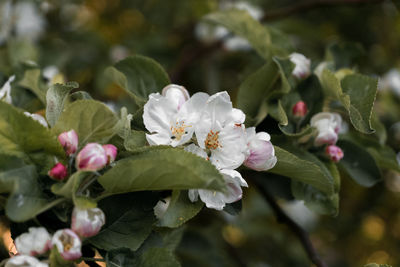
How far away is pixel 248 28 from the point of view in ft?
4.08

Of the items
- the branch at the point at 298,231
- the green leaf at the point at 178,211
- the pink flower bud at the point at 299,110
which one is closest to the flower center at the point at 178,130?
the green leaf at the point at 178,211

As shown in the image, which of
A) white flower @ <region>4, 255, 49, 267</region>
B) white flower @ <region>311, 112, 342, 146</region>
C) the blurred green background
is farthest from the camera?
the blurred green background

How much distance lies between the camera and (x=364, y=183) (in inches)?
44.1

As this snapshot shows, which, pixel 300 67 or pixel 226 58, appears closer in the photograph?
pixel 300 67

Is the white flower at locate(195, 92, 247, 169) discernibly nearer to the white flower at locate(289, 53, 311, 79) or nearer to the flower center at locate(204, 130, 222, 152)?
the flower center at locate(204, 130, 222, 152)

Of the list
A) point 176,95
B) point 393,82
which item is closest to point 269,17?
point 393,82

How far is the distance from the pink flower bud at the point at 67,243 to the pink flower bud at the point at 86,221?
0.04 ft

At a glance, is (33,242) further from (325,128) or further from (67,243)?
(325,128)

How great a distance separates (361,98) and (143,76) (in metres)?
0.45

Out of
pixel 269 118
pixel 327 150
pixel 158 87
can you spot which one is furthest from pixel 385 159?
pixel 158 87

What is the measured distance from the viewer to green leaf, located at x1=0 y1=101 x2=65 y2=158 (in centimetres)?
77

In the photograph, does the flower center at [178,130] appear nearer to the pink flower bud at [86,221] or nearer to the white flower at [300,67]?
the pink flower bud at [86,221]

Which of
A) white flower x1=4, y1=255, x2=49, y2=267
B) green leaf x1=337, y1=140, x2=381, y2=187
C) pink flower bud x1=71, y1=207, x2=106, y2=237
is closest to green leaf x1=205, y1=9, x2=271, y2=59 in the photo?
green leaf x1=337, y1=140, x2=381, y2=187

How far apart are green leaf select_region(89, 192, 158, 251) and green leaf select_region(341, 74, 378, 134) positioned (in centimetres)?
41
